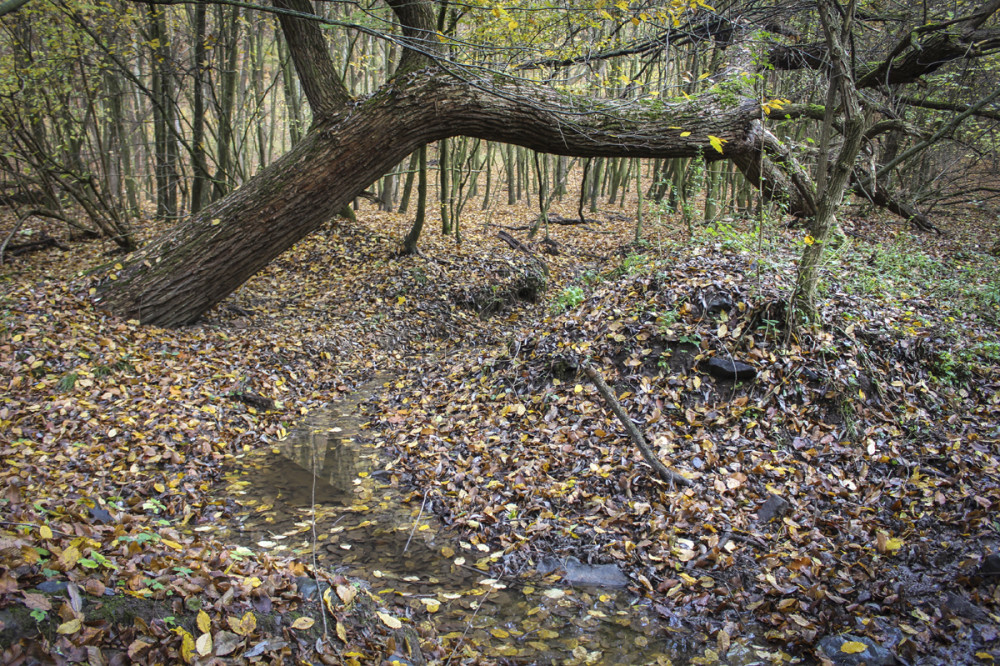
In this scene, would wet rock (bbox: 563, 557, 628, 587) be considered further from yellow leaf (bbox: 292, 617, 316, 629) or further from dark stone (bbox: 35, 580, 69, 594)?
dark stone (bbox: 35, 580, 69, 594)

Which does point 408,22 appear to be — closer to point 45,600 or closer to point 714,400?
point 714,400

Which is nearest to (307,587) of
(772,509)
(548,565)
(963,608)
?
(548,565)

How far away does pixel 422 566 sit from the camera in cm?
382

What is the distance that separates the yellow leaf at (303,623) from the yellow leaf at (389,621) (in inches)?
16.5

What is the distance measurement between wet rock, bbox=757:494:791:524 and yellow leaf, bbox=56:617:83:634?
3.92m

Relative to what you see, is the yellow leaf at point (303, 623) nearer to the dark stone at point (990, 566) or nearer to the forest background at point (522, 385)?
the forest background at point (522, 385)

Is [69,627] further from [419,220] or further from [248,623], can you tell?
[419,220]

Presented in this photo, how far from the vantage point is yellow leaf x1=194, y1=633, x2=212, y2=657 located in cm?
225

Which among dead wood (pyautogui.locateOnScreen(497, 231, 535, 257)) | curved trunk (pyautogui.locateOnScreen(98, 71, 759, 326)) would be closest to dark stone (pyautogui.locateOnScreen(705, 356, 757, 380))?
curved trunk (pyautogui.locateOnScreen(98, 71, 759, 326))

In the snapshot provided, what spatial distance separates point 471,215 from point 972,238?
12.0m

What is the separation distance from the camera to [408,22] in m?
7.82

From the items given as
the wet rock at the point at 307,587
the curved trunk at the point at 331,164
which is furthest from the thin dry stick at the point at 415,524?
the curved trunk at the point at 331,164

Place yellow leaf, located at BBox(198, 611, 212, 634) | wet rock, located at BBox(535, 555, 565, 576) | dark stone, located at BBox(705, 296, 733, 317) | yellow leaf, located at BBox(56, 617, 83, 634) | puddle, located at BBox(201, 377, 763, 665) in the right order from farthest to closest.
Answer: dark stone, located at BBox(705, 296, 733, 317)
wet rock, located at BBox(535, 555, 565, 576)
puddle, located at BBox(201, 377, 763, 665)
yellow leaf, located at BBox(198, 611, 212, 634)
yellow leaf, located at BBox(56, 617, 83, 634)

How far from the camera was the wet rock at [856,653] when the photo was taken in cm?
288
